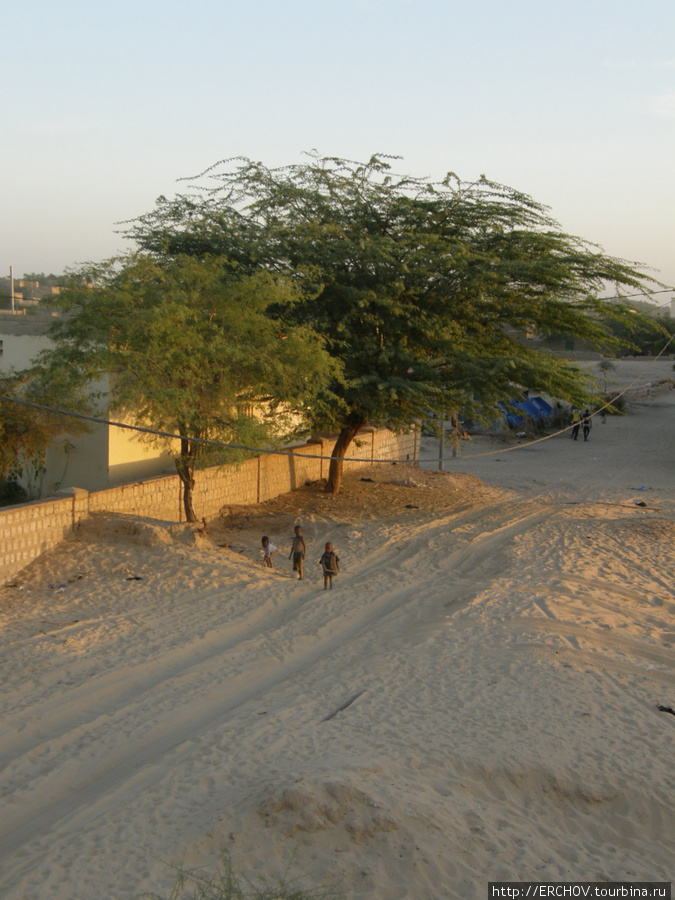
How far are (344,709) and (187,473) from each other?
872 centimetres

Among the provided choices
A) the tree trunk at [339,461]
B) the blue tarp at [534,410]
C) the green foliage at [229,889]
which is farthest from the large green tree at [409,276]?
the blue tarp at [534,410]

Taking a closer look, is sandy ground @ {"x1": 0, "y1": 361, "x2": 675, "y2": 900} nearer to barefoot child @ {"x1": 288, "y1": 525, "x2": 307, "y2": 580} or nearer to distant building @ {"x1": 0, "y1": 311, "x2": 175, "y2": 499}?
barefoot child @ {"x1": 288, "y1": 525, "x2": 307, "y2": 580}

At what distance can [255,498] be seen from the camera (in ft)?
67.3

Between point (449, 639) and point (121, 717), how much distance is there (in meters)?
5.09

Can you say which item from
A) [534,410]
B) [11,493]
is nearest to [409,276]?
[11,493]

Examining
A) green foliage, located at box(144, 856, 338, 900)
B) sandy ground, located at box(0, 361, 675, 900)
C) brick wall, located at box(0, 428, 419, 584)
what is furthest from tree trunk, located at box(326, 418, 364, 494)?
green foliage, located at box(144, 856, 338, 900)

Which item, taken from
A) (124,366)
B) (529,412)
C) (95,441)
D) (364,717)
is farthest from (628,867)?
(529,412)

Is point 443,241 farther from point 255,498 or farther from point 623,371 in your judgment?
point 623,371

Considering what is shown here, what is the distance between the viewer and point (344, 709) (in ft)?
29.4

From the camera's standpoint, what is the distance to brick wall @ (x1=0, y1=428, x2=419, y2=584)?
13.2 m

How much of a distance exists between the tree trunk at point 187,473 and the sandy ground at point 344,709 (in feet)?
3.56

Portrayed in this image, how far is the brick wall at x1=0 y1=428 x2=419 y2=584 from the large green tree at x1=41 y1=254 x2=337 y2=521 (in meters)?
1.03

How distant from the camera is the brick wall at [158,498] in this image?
13227 mm

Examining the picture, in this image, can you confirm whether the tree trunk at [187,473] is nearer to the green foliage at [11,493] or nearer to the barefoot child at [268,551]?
the barefoot child at [268,551]
